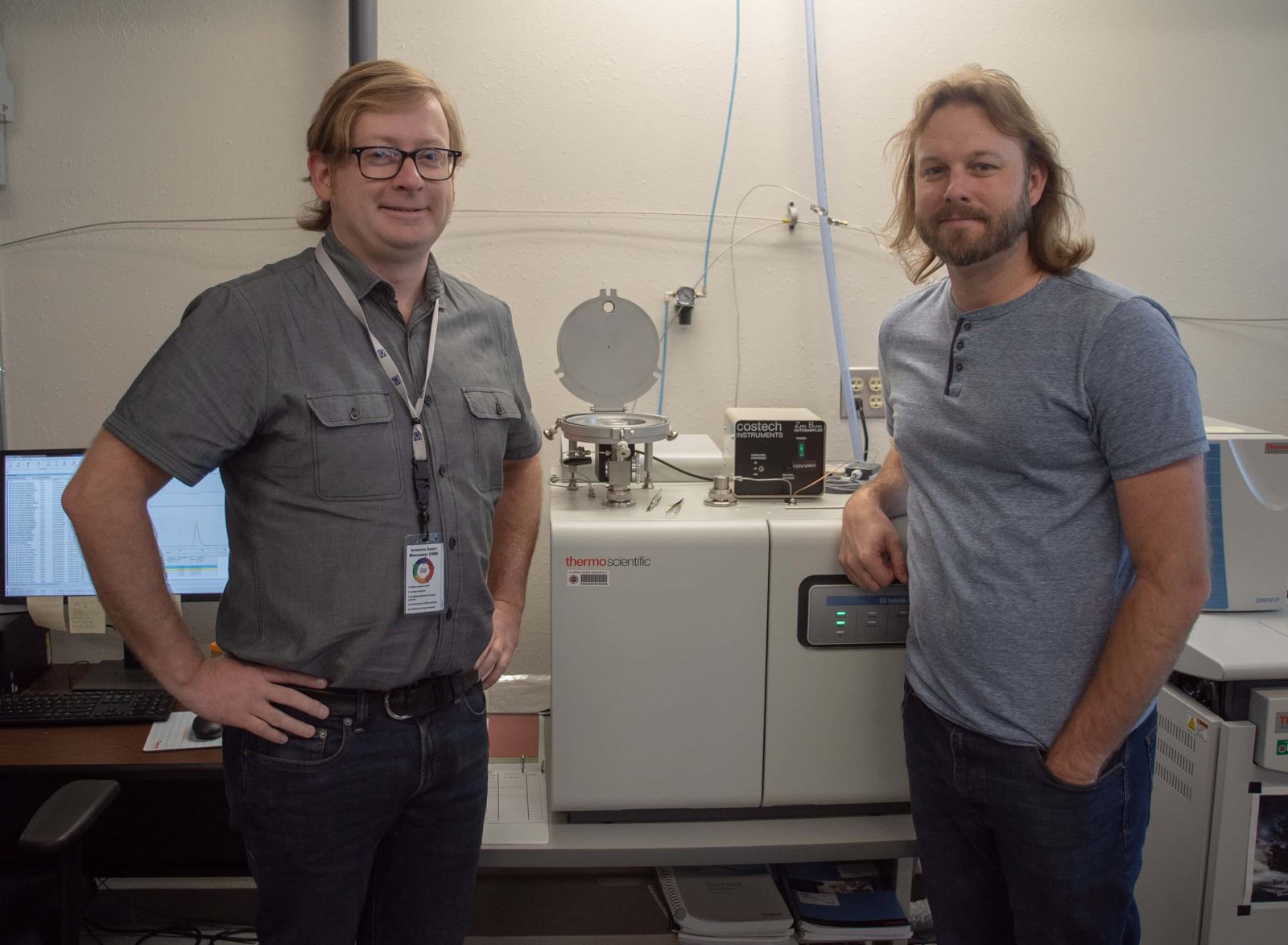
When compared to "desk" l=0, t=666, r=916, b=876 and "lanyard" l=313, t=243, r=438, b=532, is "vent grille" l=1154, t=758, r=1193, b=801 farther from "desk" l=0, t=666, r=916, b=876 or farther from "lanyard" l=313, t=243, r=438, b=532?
"lanyard" l=313, t=243, r=438, b=532

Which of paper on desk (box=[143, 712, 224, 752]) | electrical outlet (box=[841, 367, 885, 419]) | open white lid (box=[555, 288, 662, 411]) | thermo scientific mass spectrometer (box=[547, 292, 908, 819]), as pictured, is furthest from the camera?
electrical outlet (box=[841, 367, 885, 419])

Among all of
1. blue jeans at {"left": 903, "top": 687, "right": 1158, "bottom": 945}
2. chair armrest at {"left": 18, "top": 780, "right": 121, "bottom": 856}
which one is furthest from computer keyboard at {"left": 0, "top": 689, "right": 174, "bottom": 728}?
blue jeans at {"left": 903, "top": 687, "right": 1158, "bottom": 945}

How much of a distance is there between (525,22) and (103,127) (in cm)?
89

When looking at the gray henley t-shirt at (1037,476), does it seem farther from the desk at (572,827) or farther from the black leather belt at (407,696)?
the black leather belt at (407,696)

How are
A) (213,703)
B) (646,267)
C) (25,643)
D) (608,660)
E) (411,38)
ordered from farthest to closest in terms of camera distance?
1. (646,267)
2. (411,38)
3. (25,643)
4. (608,660)
5. (213,703)

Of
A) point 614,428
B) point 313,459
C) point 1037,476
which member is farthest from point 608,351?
point 1037,476

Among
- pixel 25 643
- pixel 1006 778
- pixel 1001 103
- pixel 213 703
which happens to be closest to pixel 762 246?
pixel 1001 103

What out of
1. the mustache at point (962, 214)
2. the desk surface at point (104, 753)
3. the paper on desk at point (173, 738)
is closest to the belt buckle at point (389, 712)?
the desk surface at point (104, 753)

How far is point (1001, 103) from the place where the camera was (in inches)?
50.2

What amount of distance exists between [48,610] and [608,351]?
121 cm

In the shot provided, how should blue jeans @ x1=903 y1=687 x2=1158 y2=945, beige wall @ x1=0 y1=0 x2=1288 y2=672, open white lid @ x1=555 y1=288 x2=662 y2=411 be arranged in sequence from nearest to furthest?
1. blue jeans @ x1=903 y1=687 x2=1158 y2=945
2. open white lid @ x1=555 y1=288 x2=662 y2=411
3. beige wall @ x1=0 y1=0 x2=1288 y2=672

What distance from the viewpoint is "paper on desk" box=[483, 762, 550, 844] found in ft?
5.17

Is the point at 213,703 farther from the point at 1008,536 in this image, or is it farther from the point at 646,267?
the point at 646,267

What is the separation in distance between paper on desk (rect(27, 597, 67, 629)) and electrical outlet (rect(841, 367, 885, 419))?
1663 millimetres
